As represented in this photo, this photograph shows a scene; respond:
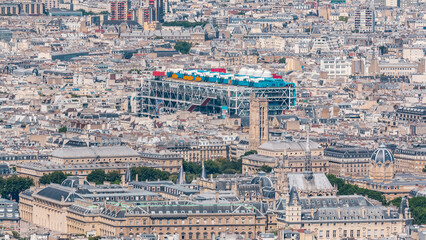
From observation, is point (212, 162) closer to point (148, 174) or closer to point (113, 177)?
Answer: point (148, 174)

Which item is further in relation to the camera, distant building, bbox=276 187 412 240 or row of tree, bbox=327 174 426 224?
row of tree, bbox=327 174 426 224

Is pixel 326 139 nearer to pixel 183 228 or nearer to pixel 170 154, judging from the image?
pixel 170 154

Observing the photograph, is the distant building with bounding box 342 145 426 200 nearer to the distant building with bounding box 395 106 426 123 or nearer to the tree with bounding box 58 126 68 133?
the tree with bounding box 58 126 68 133

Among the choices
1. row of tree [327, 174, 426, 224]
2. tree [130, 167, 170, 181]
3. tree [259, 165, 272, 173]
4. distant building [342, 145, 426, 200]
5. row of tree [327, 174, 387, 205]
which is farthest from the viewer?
tree [259, 165, 272, 173]

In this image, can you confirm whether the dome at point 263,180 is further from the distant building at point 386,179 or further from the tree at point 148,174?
the tree at point 148,174

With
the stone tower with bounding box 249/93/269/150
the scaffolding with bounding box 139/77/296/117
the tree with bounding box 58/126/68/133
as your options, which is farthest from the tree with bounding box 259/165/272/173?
the scaffolding with bounding box 139/77/296/117

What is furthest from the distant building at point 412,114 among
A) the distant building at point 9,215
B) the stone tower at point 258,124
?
the distant building at point 9,215
